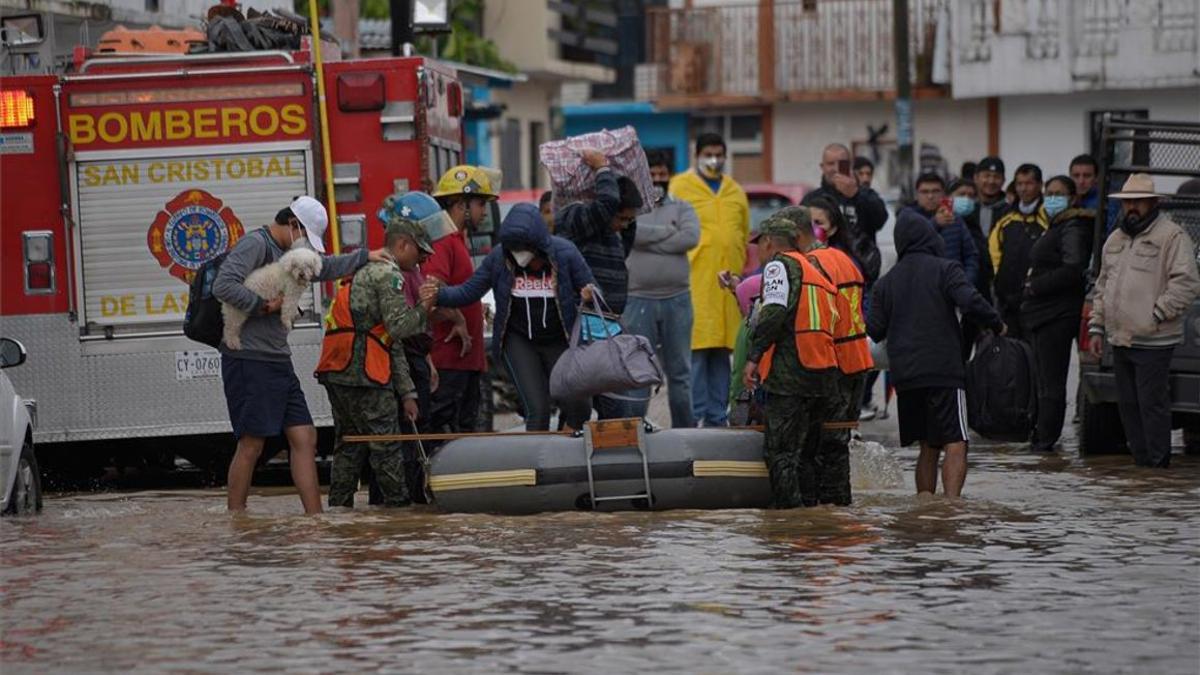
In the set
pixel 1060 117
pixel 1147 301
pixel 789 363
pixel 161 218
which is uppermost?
pixel 1060 117

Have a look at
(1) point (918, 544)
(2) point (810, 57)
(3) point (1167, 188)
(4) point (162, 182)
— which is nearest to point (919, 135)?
(2) point (810, 57)

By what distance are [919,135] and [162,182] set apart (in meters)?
30.9

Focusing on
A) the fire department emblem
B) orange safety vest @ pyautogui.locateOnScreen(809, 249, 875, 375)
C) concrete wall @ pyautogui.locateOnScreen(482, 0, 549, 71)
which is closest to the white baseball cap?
the fire department emblem

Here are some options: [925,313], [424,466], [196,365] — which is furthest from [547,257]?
[196,365]

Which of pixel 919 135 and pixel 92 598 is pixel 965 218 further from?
pixel 919 135

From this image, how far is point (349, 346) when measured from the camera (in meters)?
12.5

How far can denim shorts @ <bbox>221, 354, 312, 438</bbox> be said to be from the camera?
1238 centimetres

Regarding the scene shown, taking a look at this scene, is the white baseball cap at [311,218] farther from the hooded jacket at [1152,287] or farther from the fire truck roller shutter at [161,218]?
the hooded jacket at [1152,287]

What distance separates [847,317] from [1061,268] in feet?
13.8

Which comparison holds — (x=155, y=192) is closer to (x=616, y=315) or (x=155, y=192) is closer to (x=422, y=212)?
(x=422, y=212)

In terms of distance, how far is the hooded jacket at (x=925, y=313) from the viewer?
42.6ft

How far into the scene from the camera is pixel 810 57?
1768 inches

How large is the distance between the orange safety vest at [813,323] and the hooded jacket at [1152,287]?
3.07 m

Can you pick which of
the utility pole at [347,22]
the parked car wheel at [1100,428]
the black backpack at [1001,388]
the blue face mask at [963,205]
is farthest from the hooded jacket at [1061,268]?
the utility pole at [347,22]
